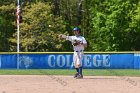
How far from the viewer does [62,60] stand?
32531 millimetres

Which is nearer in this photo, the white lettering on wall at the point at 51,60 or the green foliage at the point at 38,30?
the white lettering on wall at the point at 51,60

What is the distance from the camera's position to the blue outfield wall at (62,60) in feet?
106

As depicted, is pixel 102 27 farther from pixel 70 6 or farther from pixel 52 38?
pixel 70 6

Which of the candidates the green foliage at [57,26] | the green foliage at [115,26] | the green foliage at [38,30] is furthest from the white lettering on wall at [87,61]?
the green foliage at [115,26]

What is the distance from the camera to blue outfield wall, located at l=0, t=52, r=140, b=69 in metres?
32.3

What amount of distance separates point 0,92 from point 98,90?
233cm

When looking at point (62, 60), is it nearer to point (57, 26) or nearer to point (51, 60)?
point (51, 60)

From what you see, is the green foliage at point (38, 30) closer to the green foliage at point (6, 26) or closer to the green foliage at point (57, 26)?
the green foliage at point (57, 26)

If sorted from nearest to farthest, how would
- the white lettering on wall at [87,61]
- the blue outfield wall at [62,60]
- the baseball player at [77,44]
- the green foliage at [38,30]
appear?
the baseball player at [77,44] < the white lettering on wall at [87,61] < the blue outfield wall at [62,60] < the green foliage at [38,30]

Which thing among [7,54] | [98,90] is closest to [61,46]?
[7,54]

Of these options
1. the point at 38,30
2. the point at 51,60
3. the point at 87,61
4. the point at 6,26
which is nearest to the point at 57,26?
the point at 38,30

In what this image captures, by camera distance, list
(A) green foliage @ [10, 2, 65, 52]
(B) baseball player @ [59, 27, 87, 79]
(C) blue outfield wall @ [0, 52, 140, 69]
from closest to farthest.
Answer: (B) baseball player @ [59, 27, 87, 79], (C) blue outfield wall @ [0, 52, 140, 69], (A) green foliage @ [10, 2, 65, 52]

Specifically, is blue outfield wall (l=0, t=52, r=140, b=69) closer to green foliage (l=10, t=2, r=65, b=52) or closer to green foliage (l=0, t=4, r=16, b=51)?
green foliage (l=10, t=2, r=65, b=52)

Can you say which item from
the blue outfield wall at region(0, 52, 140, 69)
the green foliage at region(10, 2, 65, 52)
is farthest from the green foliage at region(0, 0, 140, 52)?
the blue outfield wall at region(0, 52, 140, 69)
